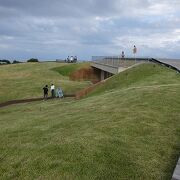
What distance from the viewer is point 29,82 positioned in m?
58.2

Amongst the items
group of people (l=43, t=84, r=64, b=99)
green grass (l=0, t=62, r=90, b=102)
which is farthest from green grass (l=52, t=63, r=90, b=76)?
group of people (l=43, t=84, r=64, b=99)

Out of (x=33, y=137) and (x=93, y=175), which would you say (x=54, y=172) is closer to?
(x=93, y=175)

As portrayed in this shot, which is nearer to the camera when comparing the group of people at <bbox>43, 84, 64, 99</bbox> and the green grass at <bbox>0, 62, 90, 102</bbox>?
the group of people at <bbox>43, 84, 64, 99</bbox>

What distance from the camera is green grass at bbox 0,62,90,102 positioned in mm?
49219

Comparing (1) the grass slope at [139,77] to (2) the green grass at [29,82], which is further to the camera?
(2) the green grass at [29,82]

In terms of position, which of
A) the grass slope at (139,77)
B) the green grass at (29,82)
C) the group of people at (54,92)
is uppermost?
the grass slope at (139,77)

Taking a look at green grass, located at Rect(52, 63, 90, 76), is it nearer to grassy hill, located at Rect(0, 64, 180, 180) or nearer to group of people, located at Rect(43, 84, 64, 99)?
group of people, located at Rect(43, 84, 64, 99)

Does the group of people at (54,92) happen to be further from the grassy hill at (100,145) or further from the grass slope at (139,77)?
the grassy hill at (100,145)

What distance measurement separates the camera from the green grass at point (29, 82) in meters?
49.2

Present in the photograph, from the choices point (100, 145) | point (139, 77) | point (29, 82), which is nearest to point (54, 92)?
point (139, 77)

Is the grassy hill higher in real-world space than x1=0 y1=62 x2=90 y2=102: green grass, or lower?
higher

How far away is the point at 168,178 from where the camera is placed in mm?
10625

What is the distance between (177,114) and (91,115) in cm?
408

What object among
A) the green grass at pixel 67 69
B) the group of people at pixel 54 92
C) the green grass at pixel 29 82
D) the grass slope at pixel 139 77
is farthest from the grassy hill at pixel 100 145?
the green grass at pixel 67 69
